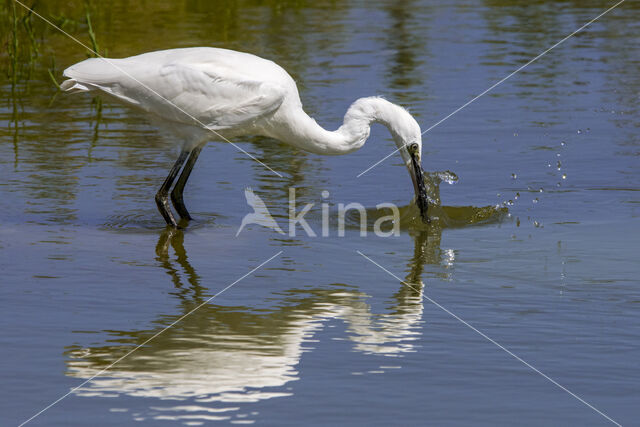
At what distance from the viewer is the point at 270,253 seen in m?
7.36

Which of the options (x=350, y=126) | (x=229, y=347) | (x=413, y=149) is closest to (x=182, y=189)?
(x=350, y=126)

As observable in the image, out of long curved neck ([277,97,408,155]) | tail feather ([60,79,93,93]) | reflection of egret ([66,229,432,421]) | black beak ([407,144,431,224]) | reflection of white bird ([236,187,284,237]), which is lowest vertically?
reflection of egret ([66,229,432,421])

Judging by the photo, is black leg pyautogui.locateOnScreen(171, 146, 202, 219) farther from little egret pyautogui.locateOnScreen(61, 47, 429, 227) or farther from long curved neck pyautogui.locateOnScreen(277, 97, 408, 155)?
long curved neck pyautogui.locateOnScreen(277, 97, 408, 155)

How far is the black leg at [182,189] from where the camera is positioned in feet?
27.5

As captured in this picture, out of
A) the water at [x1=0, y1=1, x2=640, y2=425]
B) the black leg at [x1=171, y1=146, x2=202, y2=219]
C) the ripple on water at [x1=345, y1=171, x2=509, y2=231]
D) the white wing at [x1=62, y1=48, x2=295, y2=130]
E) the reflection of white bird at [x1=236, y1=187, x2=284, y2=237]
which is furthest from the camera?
the black leg at [x1=171, y1=146, x2=202, y2=219]

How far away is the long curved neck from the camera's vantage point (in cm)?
805

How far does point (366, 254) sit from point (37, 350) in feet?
8.50

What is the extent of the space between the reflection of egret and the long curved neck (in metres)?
1.69

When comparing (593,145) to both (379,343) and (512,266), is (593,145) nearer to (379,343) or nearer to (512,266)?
(512,266)

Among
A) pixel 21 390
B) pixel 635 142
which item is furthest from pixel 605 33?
pixel 21 390

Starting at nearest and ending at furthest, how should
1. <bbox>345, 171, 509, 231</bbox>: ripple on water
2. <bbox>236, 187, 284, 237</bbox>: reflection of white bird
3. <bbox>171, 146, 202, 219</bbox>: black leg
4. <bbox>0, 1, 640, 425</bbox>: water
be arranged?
1. <bbox>0, 1, 640, 425</bbox>: water
2. <bbox>236, 187, 284, 237</bbox>: reflection of white bird
3. <bbox>345, 171, 509, 231</bbox>: ripple on water
4. <bbox>171, 146, 202, 219</bbox>: black leg

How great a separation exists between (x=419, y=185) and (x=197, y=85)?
1802 mm

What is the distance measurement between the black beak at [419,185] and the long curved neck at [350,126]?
0.19 m

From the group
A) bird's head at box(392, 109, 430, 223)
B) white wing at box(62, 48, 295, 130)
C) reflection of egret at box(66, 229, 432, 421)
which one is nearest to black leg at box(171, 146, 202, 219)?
white wing at box(62, 48, 295, 130)
